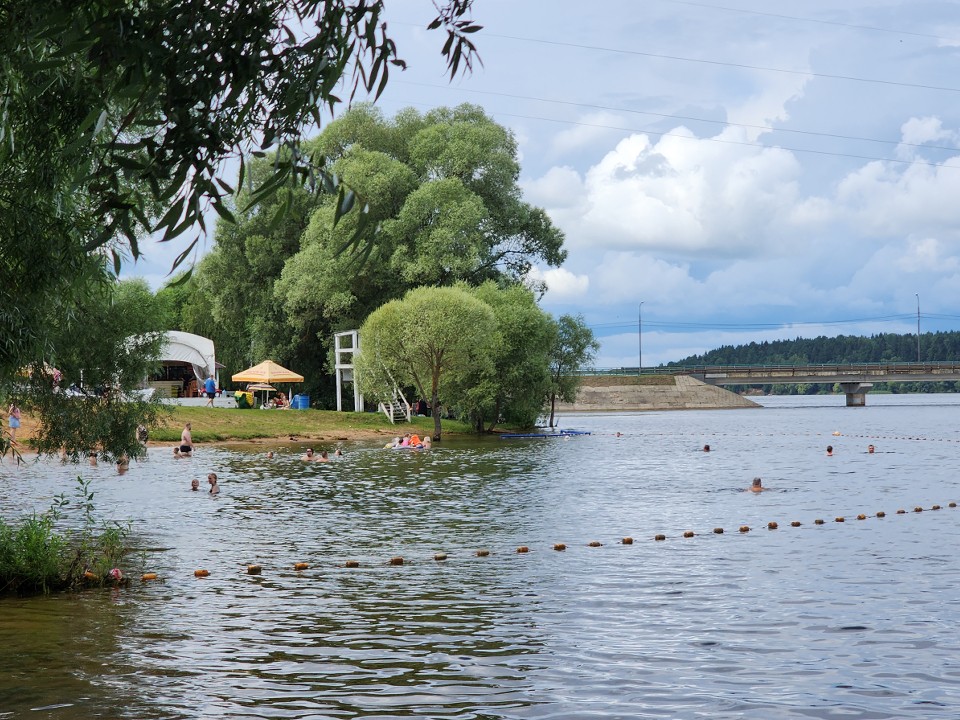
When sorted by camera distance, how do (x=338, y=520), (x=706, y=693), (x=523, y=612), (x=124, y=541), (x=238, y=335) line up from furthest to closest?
(x=238, y=335) → (x=338, y=520) → (x=124, y=541) → (x=523, y=612) → (x=706, y=693)

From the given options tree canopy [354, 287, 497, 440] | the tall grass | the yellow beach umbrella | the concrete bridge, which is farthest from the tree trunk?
the concrete bridge

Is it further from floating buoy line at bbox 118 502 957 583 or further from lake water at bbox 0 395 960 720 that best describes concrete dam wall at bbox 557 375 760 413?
floating buoy line at bbox 118 502 957 583

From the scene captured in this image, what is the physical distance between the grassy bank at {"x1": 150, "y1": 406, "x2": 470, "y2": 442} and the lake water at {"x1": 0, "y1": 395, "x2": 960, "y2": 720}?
25.3m

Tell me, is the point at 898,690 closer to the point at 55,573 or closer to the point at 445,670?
the point at 445,670

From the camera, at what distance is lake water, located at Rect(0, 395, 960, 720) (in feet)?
36.5

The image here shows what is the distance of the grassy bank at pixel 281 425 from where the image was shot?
58688mm

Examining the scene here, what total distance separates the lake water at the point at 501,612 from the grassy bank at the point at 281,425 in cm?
2526

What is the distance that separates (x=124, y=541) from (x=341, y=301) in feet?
154

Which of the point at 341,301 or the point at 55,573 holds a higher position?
the point at 341,301

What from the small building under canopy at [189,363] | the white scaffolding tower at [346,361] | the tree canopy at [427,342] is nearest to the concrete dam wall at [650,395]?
the small building under canopy at [189,363]

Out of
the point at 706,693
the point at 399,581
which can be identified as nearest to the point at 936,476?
the point at 399,581

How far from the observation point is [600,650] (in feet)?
43.5

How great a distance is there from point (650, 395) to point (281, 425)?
3434 inches

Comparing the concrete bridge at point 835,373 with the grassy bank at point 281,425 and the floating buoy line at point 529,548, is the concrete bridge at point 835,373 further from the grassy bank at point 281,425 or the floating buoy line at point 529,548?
the floating buoy line at point 529,548
